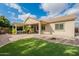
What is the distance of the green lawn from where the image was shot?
659 cm

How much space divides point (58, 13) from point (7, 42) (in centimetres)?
156

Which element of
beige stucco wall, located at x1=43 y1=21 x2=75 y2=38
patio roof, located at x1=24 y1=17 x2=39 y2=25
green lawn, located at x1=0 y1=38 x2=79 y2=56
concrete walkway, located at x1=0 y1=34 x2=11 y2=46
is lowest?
green lawn, located at x1=0 y1=38 x2=79 y2=56

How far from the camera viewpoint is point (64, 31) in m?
6.72

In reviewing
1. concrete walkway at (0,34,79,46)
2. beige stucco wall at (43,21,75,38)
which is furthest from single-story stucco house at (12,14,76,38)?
concrete walkway at (0,34,79,46)

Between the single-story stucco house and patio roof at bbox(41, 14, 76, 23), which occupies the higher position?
patio roof at bbox(41, 14, 76, 23)

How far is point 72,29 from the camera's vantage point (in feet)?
21.9

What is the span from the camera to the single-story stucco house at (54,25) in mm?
6672

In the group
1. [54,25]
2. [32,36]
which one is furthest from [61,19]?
[32,36]

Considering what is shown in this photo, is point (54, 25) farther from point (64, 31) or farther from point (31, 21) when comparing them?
point (31, 21)

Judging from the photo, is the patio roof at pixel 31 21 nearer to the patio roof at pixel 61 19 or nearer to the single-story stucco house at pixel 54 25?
the single-story stucco house at pixel 54 25

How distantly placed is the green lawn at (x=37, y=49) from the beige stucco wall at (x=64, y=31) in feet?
0.88

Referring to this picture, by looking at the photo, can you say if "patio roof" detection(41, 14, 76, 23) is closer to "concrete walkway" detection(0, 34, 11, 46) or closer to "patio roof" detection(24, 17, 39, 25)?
"patio roof" detection(24, 17, 39, 25)

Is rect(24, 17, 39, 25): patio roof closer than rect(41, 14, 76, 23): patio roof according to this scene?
No

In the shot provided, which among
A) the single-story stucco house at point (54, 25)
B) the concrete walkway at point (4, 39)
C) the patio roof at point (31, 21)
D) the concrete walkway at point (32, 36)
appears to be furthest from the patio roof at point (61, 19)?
the concrete walkway at point (4, 39)
